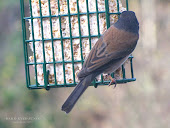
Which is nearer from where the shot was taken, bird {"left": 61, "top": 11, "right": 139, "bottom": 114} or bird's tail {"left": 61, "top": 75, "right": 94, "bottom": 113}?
bird's tail {"left": 61, "top": 75, "right": 94, "bottom": 113}

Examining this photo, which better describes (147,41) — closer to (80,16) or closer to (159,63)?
(159,63)

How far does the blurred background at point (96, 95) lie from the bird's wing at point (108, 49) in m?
1.85

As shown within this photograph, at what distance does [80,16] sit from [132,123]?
135 inches

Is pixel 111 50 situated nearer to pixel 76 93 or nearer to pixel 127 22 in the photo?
pixel 127 22

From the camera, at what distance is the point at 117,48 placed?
4941 mm

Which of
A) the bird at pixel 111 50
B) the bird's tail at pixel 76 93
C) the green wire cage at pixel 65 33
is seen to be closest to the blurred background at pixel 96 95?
the green wire cage at pixel 65 33

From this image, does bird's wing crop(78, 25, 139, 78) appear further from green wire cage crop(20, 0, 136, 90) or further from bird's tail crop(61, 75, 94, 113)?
green wire cage crop(20, 0, 136, 90)

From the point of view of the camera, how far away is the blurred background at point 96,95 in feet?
23.2

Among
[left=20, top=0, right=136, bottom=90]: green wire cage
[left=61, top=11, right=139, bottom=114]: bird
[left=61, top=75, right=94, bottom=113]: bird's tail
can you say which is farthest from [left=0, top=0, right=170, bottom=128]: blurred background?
[left=61, top=75, right=94, bottom=113]: bird's tail

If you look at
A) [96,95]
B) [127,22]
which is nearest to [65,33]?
[127,22]

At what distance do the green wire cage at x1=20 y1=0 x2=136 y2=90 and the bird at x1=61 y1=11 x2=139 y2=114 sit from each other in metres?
0.19

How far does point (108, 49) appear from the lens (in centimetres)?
490

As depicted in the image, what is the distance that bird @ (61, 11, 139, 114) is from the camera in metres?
4.79

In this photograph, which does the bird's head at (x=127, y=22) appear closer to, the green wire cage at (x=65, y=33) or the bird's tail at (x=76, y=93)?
the green wire cage at (x=65, y=33)
